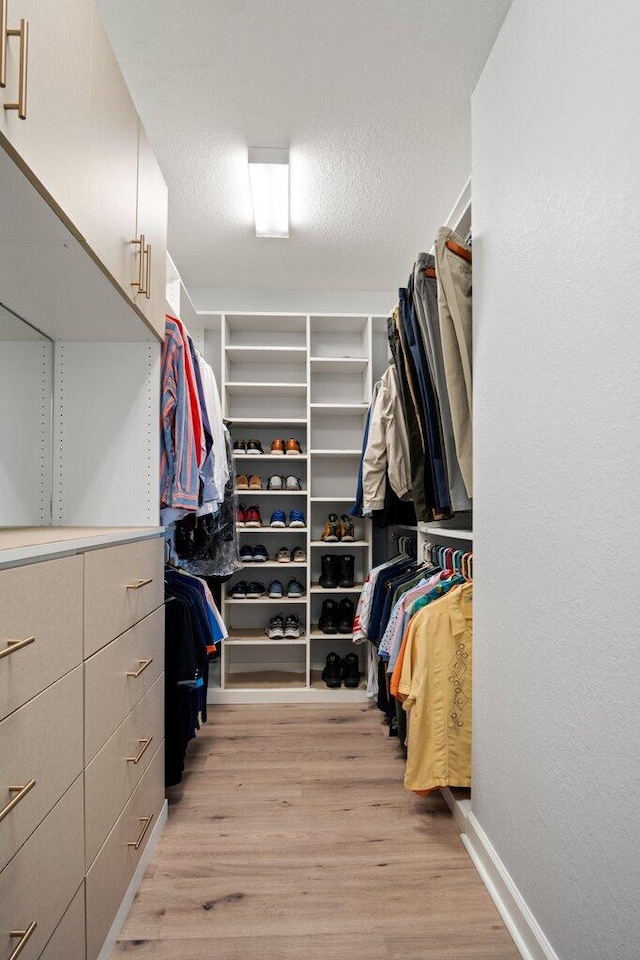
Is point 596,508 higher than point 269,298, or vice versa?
point 269,298

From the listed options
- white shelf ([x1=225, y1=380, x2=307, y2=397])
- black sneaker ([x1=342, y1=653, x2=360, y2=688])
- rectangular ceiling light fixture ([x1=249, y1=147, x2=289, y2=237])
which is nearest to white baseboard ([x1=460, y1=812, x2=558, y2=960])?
black sneaker ([x1=342, y1=653, x2=360, y2=688])

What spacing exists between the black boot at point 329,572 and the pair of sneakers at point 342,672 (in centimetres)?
43

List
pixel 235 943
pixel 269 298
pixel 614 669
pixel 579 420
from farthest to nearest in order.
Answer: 1. pixel 269 298
2. pixel 235 943
3. pixel 579 420
4. pixel 614 669

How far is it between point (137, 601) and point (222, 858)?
0.89 m

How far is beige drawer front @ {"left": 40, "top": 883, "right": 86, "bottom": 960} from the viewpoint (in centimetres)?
91

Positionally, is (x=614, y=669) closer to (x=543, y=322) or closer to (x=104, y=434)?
(x=543, y=322)

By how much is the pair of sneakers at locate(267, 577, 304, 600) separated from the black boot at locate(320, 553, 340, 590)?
148 millimetres

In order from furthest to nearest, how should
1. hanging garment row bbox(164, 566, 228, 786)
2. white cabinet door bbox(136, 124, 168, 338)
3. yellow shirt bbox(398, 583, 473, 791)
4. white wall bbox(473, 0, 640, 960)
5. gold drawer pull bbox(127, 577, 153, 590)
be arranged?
hanging garment row bbox(164, 566, 228, 786) → yellow shirt bbox(398, 583, 473, 791) → white cabinet door bbox(136, 124, 168, 338) → gold drawer pull bbox(127, 577, 153, 590) → white wall bbox(473, 0, 640, 960)

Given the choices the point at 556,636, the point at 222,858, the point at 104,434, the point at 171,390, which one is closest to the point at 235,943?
the point at 222,858

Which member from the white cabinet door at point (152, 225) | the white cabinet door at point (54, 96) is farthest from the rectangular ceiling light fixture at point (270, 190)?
the white cabinet door at point (54, 96)

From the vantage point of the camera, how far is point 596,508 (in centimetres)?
96

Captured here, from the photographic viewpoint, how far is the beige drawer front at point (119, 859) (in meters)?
1.10

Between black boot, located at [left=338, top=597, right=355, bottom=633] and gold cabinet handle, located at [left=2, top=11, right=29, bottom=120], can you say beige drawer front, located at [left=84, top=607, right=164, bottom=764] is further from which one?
black boot, located at [left=338, top=597, right=355, bottom=633]

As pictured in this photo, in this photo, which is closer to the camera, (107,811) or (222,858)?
(107,811)
